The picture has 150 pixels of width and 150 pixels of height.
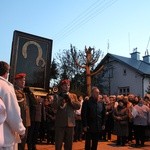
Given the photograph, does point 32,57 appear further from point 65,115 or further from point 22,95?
point 22,95

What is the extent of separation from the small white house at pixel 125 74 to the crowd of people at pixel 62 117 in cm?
2106

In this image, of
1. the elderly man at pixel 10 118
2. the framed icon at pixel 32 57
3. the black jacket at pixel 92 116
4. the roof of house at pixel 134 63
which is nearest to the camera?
the elderly man at pixel 10 118

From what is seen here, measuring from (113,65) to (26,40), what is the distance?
3049 centimetres

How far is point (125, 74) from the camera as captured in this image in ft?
124

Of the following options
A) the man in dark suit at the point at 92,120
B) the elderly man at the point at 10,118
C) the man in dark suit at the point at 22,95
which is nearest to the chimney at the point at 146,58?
the man in dark suit at the point at 92,120

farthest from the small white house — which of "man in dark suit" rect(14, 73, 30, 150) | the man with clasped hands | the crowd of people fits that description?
"man in dark suit" rect(14, 73, 30, 150)

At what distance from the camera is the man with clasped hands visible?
7484 millimetres

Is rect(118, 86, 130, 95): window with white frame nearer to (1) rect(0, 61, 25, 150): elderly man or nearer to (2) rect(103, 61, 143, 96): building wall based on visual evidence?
(2) rect(103, 61, 143, 96): building wall

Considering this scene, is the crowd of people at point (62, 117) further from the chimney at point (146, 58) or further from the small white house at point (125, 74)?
the chimney at point (146, 58)

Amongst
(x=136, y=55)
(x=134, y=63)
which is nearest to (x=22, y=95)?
(x=134, y=63)

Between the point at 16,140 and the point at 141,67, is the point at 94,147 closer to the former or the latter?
the point at 16,140

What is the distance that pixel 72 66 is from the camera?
128 ft

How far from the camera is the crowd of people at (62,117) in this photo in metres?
4.32

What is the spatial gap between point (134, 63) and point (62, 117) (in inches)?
1223
